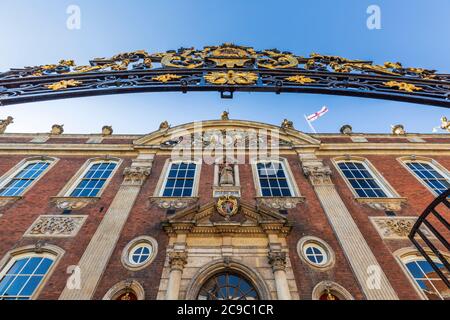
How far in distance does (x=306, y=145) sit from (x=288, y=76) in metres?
11.1

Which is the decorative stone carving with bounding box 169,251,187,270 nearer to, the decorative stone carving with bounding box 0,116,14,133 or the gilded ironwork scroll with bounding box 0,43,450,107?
the gilded ironwork scroll with bounding box 0,43,450,107

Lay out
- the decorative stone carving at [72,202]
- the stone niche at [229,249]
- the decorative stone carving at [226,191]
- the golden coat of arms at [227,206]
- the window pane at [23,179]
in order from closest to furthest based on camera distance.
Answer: the stone niche at [229,249] < the golden coat of arms at [227,206] < the decorative stone carving at [72,202] < the decorative stone carving at [226,191] < the window pane at [23,179]

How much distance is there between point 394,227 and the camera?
10.1 m

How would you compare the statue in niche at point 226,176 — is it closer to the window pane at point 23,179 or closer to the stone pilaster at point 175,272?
the stone pilaster at point 175,272

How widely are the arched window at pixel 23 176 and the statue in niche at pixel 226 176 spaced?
824 cm

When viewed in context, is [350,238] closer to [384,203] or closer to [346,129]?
[384,203]

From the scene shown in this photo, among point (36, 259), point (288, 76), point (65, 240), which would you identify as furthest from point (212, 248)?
point (288, 76)

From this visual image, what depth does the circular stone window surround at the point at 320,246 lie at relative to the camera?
8688mm

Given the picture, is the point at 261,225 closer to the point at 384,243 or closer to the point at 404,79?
the point at 384,243

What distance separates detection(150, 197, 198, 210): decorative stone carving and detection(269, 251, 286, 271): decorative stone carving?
3897 mm

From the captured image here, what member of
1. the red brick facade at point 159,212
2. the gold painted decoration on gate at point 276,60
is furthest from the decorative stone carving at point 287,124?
the gold painted decoration on gate at point 276,60

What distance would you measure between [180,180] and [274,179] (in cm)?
429

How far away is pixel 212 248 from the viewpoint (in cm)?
929

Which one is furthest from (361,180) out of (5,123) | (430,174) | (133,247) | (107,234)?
(5,123)
